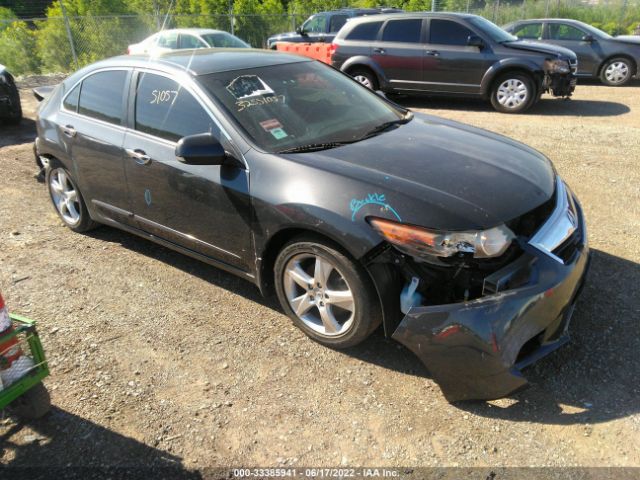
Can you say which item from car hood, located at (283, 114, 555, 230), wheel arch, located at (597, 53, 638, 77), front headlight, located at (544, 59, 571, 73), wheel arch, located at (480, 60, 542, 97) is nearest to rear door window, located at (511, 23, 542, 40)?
wheel arch, located at (597, 53, 638, 77)

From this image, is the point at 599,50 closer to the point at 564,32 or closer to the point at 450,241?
the point at 564,32

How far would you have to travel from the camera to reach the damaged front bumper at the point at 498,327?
8.21ft

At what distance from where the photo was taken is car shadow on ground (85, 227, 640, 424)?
2676 millimetres

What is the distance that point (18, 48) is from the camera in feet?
55.4

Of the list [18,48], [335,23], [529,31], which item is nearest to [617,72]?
[529,31]

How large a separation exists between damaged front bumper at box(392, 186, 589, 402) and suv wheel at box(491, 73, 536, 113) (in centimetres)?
717

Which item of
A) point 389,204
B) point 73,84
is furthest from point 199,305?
point 73,84

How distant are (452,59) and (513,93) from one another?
1.25m

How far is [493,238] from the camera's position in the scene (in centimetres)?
266

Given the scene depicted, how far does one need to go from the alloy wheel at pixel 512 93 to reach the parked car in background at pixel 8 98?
837cm

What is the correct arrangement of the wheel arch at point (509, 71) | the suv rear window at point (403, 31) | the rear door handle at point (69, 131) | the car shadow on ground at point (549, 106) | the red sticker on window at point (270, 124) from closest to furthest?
the red sticker on window at point (270, 124), the rear door handle at point (69, 131), the wheel arch at point (509, 71), the car shadow on ground at point (549, 106), the suv rear window at point (403, 31)

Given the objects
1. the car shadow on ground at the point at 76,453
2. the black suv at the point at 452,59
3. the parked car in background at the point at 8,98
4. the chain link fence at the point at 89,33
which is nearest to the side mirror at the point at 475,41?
the black suv at the point at 452,59

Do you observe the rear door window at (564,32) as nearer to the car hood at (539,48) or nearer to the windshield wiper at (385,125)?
the car hood at (539,48)

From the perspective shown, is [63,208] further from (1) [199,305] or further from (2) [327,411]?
(2) [327,411]
